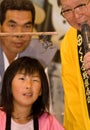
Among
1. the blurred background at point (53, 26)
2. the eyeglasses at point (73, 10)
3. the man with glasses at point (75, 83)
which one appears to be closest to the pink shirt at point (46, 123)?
the man with glasses at point (75, 83)

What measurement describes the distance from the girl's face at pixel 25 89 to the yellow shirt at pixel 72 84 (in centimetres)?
15

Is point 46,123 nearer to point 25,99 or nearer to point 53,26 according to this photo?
point 25,99

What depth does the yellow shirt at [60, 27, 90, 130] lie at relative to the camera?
1.43m

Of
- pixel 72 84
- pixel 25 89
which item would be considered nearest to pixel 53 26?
pixel 72 84

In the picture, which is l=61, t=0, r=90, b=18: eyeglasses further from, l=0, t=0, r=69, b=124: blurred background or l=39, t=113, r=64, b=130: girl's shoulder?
l=0, t=0, r=69, b=124: blurred background

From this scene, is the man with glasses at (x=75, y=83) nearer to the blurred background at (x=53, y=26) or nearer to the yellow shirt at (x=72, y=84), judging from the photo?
the yellow shirt at (x=72, y=84)

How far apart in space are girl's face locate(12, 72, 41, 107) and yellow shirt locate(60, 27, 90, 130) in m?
0.15

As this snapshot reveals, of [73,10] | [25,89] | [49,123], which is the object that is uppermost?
[73,10]

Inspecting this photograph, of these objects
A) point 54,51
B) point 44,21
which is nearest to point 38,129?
point 54,51

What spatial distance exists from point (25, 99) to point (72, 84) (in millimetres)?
234

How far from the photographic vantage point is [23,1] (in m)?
1.81

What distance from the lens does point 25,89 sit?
4.42ft

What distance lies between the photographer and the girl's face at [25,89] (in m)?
1.35

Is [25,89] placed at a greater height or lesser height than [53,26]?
lesser
